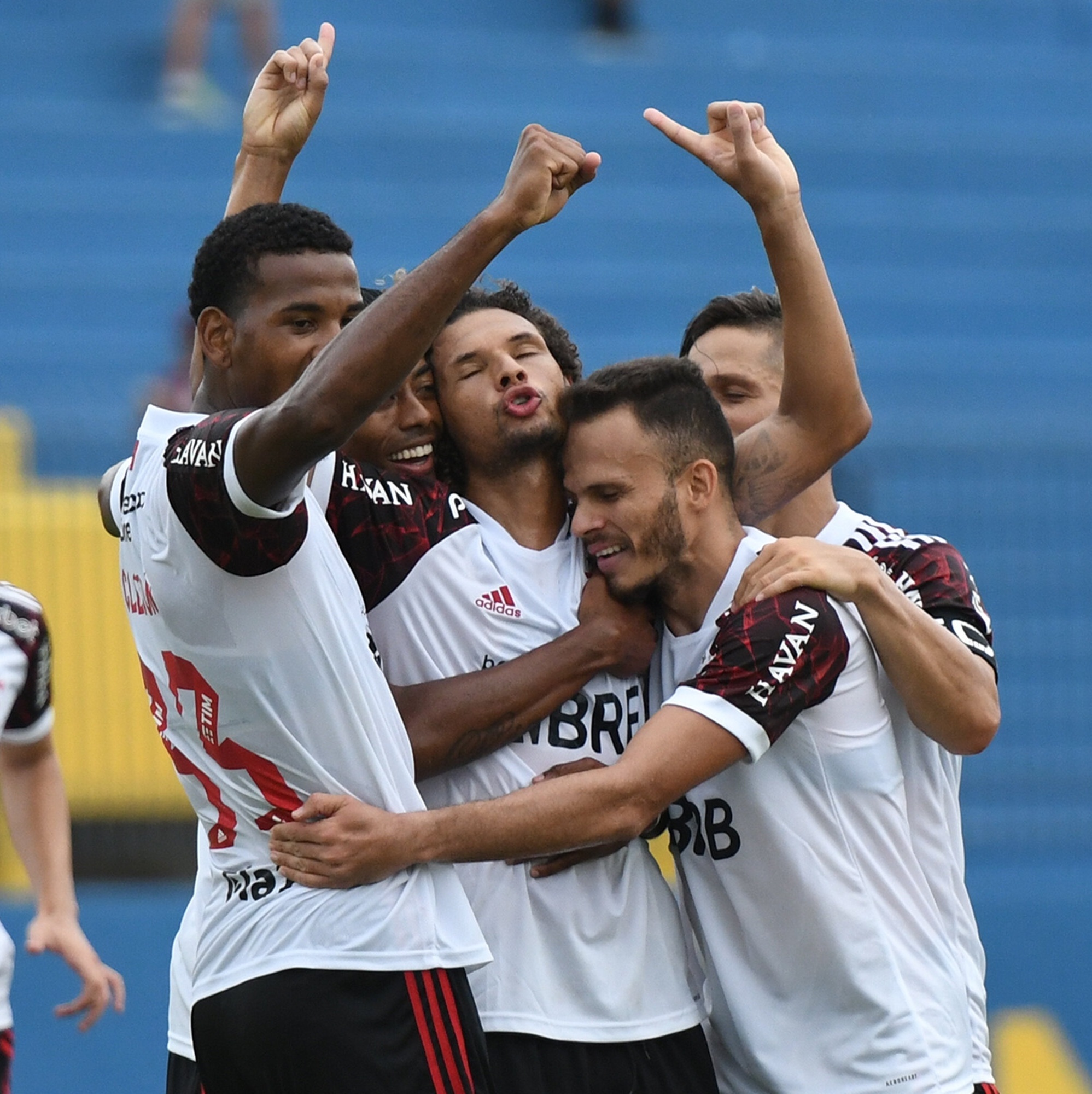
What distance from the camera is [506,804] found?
3.09 meters

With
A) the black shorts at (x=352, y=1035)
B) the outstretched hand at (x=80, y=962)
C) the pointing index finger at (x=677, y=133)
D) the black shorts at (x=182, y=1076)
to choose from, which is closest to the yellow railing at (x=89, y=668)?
the outstretched hand at (x=80, y=962)

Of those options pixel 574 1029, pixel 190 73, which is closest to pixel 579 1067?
pixel 574 1029

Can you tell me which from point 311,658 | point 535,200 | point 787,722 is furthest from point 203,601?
point 787,722

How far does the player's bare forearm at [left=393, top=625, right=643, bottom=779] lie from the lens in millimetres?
3277

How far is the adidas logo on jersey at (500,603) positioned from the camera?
348cm

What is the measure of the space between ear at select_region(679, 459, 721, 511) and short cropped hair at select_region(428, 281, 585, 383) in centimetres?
51

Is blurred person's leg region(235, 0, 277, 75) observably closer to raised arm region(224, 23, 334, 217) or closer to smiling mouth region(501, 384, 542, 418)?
raised arm region(224, 23, 334, 217)

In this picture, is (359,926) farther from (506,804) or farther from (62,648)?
(62,648)

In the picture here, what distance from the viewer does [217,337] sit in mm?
3268

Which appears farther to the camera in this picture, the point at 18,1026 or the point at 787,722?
the point at 18,1026

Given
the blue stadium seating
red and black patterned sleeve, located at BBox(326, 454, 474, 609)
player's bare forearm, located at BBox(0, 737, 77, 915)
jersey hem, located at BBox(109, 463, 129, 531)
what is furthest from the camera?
the blue stadium seating

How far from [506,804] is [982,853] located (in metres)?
5.34

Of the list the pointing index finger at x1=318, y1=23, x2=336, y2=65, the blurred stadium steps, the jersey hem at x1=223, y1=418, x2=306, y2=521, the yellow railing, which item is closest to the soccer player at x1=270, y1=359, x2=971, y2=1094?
the jersey hem at x1=223, y1=418, x2=306, y2=521

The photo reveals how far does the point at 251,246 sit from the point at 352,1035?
1.42 metres
